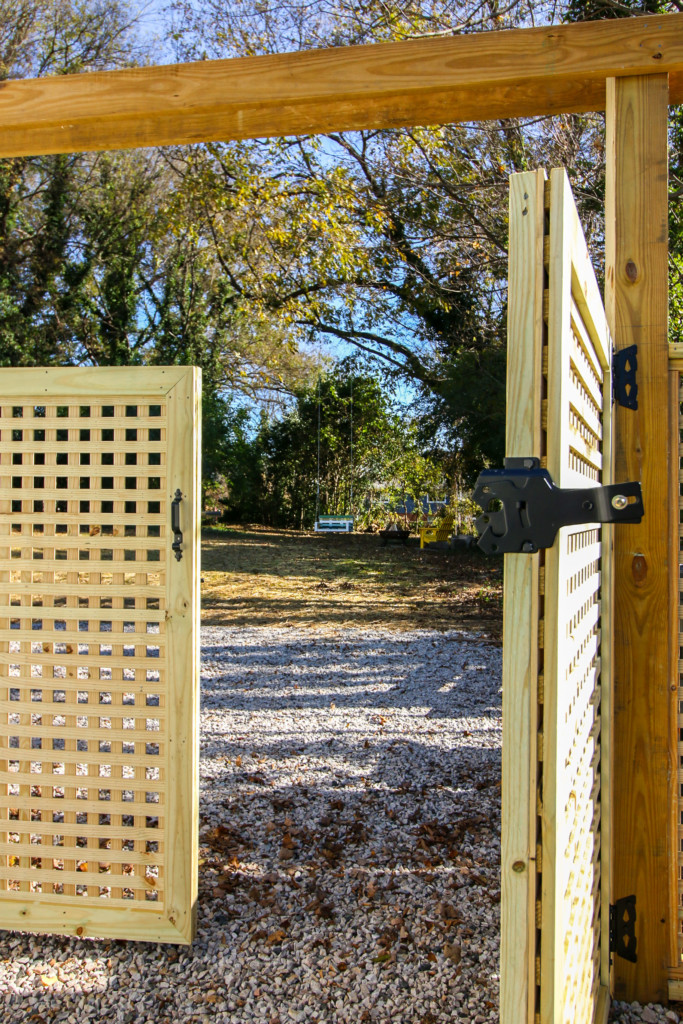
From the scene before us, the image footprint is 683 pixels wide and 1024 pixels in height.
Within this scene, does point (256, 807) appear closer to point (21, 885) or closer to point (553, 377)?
point (21, 885)

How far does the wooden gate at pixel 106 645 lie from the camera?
2098 millimetres

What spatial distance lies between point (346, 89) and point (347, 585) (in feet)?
25.9

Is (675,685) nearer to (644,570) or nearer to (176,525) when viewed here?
(644,570)

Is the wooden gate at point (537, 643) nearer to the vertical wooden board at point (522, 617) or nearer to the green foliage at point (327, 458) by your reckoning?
the vertical wooden board at point (522, 617)

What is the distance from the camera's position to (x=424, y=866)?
2.65 metres

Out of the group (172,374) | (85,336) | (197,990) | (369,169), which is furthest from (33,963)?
(85,336)

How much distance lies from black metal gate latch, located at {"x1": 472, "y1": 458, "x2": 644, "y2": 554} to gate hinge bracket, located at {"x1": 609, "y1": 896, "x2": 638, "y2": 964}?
4.61 feet

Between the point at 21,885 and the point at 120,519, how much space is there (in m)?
1.12

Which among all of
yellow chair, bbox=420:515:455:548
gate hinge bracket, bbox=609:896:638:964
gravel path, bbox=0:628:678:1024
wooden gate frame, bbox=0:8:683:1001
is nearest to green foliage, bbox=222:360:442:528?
yellow chair, bbox=420:515:455:548

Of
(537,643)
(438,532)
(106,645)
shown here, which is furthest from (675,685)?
(438,532)

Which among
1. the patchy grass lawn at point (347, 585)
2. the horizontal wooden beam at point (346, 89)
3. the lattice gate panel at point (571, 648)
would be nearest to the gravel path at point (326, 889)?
Answer: the lattice gate panel at point (571, 648)

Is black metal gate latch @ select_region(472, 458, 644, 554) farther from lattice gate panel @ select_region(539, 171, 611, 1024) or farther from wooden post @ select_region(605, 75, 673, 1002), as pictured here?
wooden post @ select_region(605, 75, 673, 1002)

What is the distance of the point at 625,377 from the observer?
1922 millimetres

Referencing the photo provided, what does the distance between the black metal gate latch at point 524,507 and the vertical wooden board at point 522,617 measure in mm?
32
